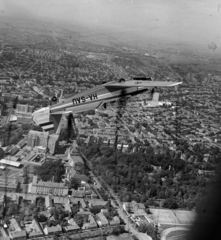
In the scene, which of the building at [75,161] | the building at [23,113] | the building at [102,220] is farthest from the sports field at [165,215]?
the building at [23,113]

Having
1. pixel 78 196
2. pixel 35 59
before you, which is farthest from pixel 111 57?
pixel 78 196

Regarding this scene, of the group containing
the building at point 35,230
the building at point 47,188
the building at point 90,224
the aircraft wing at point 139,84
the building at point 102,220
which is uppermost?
the aircraft wing at point 139,84

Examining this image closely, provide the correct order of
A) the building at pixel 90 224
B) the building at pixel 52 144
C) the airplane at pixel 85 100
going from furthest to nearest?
the building at pixel 52 144 < the building at pixel 90 224 < the airplane at pixel 85 100

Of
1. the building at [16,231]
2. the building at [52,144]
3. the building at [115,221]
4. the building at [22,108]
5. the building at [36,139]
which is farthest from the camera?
the building at [22,108]

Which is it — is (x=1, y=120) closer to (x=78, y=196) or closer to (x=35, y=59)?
(x=35, y=59)

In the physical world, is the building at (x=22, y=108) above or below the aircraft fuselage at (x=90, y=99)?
below

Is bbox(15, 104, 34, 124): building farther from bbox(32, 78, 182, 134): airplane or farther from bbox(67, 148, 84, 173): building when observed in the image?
bbox(32, 78, 182, 134): airplane

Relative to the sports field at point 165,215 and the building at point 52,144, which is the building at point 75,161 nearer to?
the building at point 52,144

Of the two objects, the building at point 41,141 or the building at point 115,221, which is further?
the building at point 41,141
